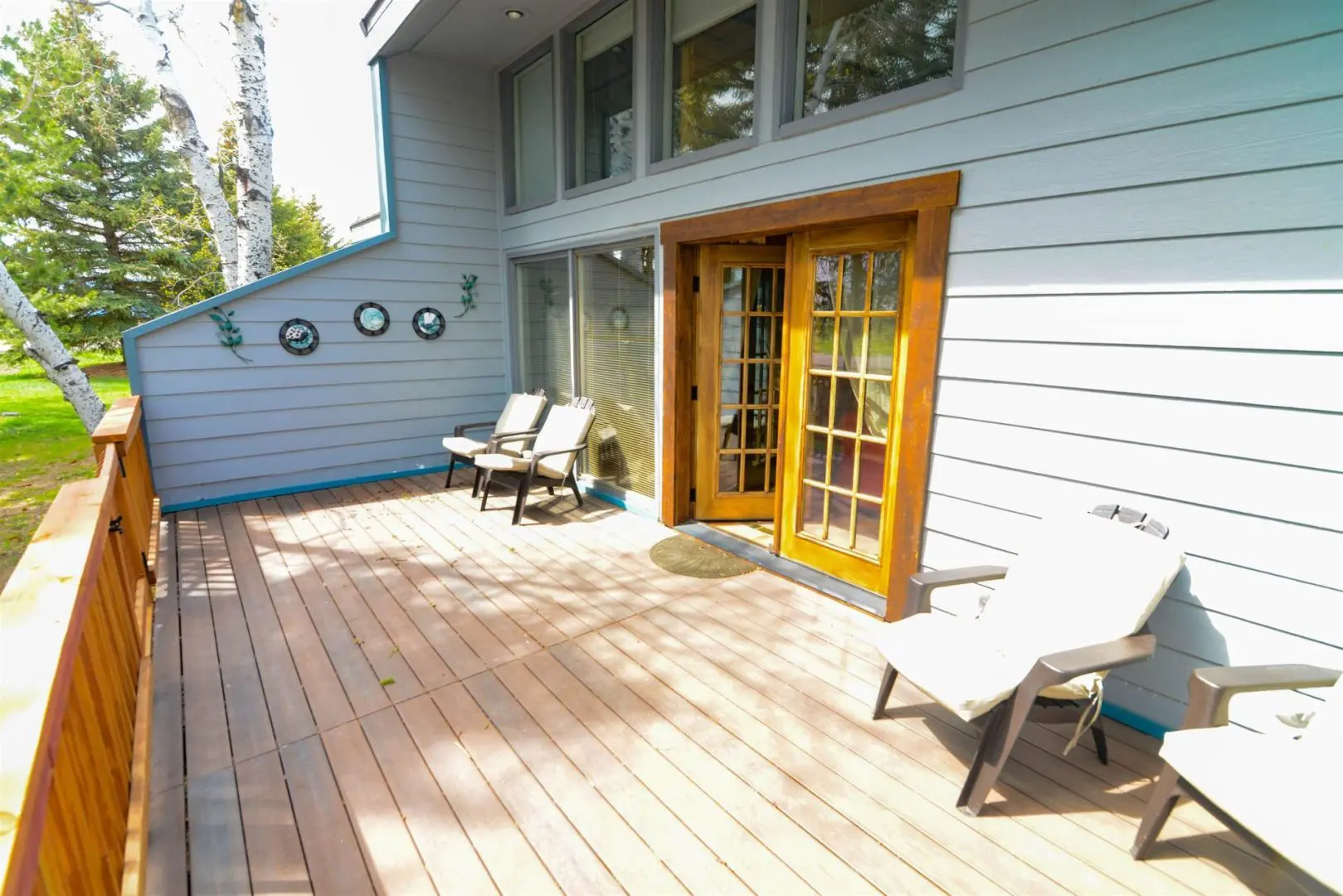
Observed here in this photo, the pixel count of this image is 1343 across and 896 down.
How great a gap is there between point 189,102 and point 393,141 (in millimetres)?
2477

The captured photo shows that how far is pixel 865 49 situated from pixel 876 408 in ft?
5.49

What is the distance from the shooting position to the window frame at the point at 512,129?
4852mm

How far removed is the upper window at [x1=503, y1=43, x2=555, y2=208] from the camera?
4.91 m

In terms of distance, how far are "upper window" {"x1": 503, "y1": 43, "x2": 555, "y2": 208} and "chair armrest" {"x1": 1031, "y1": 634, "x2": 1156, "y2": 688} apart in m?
4.66

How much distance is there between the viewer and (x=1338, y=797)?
1.33 m

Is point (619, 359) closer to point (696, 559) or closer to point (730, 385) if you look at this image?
point (730, 385)

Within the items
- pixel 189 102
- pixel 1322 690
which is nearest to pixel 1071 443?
pixel 1322 690

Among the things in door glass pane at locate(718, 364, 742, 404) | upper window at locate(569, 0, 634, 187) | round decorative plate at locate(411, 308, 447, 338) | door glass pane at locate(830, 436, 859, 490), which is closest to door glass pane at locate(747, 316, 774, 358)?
door glass pane at locate(718, 364, 742, 404)

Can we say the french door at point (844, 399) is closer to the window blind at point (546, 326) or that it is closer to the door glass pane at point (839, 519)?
the door glass pane at point (839, 519)

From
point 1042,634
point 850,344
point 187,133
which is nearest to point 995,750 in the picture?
point 1042,634

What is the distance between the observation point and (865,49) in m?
2.75

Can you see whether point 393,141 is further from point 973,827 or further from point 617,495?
point 973,827

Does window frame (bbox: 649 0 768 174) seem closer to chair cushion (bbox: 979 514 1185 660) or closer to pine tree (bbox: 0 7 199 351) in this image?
chair cushion (bbox: 979 514 1185 660)

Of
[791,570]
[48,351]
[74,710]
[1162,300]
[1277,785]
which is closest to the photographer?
[74,710]
